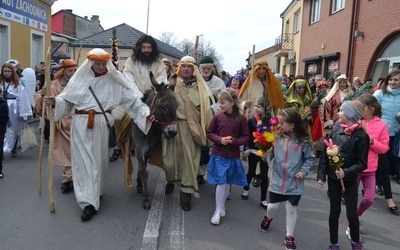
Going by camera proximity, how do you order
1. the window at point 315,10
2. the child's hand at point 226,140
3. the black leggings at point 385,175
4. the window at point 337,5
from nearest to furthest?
the child's hand at point 226,140, the black leggings at point 385,175, the window at point 337,5, the window at point 315,10

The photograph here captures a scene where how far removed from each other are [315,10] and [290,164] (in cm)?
1961

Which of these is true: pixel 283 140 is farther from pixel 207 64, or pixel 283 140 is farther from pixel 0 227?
pixel 0 227

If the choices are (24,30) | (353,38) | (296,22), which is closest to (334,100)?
(353,38)

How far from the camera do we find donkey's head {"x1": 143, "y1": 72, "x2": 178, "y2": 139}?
4498mm

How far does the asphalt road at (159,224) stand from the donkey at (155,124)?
0.54 m

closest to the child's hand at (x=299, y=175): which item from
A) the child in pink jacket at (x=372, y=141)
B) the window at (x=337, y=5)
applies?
the child in pink jacket at (x=372, y=141)

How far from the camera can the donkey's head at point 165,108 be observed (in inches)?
177

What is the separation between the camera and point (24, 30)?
51.8 feet

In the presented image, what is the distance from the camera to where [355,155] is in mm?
3689

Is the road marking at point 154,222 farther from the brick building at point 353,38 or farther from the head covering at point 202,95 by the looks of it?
the brick building at point 353,38

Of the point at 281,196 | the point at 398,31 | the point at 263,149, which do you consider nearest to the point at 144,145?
the point at 263,149

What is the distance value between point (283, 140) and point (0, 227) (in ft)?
10.9

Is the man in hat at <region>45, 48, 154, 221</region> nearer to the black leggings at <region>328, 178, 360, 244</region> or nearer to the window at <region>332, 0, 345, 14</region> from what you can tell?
Answer: the black leggings at <region>328, 178, 360, 244</region>

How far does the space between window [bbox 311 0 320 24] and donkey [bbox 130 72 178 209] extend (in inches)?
709
